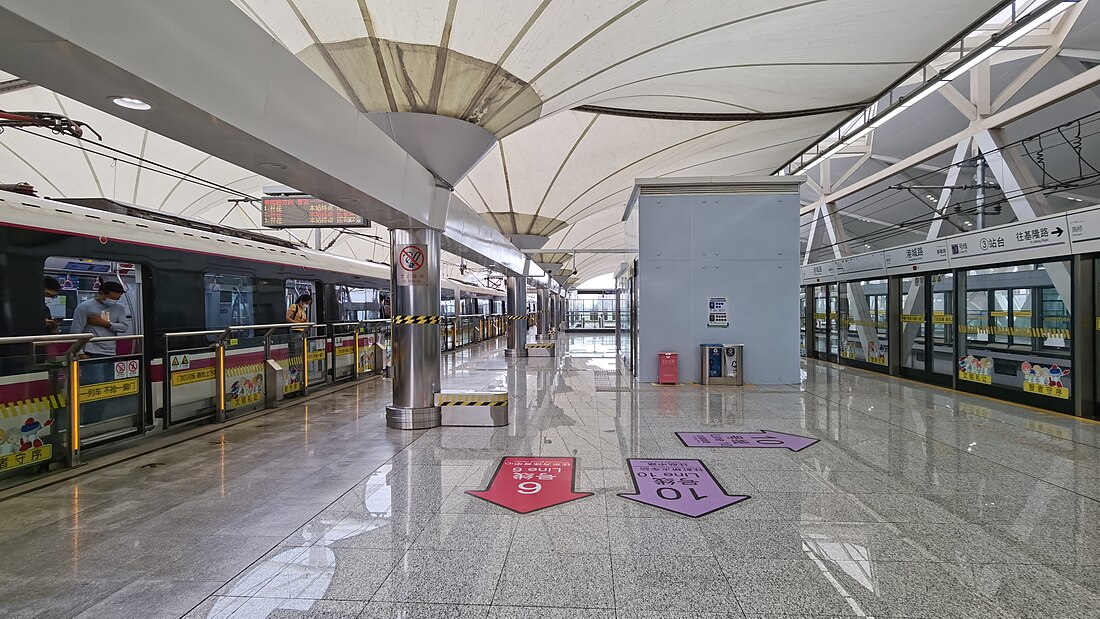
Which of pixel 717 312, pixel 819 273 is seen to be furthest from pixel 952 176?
pixel 717 312

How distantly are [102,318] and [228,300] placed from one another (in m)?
2.09

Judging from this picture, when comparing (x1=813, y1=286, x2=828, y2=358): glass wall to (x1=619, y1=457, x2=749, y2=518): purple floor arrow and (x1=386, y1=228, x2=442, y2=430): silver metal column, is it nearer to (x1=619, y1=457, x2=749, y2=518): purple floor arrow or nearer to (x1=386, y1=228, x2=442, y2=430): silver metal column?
(x1=619, y1=457, x2=749, y2=518): purple floor arrow

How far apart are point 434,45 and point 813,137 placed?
1257 centimetres

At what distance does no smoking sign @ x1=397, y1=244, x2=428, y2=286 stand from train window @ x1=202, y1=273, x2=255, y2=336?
2.96 m

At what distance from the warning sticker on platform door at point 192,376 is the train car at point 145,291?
26 mm

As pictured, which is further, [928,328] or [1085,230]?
[928,328]

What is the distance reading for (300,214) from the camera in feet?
35.3

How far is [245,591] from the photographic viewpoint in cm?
290

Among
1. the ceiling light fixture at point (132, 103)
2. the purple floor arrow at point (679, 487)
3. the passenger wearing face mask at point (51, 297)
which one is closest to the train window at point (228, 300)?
the passenger wearing face mask at point (51, 297)

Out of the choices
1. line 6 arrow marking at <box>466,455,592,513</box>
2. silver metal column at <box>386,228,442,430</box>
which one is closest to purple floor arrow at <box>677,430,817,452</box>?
line 6 arrow marking at <box>466,455,592,513</box>

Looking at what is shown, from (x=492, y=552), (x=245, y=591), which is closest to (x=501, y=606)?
(x=492, y=552)

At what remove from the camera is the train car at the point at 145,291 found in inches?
197

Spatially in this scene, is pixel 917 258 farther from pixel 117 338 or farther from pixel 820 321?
pixel 117 338

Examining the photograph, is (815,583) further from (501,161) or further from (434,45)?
(501,161)
